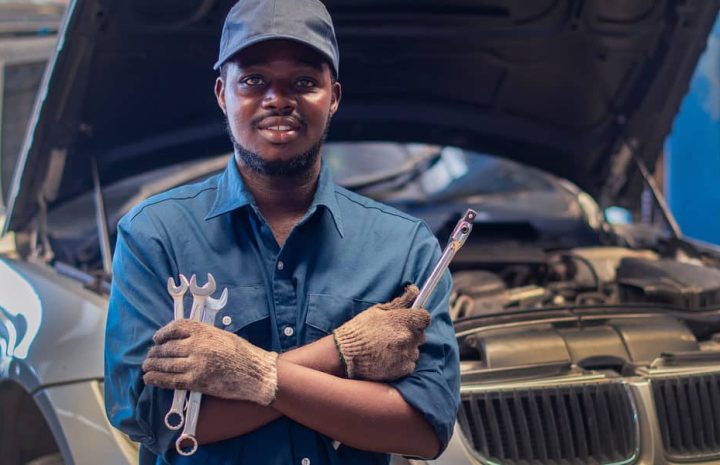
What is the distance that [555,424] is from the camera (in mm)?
1775

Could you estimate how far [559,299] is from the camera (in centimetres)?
237

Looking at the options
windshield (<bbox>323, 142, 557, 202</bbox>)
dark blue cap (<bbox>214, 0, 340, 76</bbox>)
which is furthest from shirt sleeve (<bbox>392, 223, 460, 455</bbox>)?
windshield (<bbox>323, 142, 557, 202</bbox>)

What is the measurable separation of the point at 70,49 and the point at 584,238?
2009 millimetres

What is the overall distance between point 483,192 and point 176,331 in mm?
2565

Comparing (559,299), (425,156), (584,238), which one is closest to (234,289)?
(559,299)

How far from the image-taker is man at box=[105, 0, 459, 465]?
115cm

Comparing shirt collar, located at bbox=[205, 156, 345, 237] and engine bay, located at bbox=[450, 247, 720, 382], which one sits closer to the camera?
shirt collar, located at bbox=[205, 156, 345, 237]

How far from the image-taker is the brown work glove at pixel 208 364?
1.09 meters

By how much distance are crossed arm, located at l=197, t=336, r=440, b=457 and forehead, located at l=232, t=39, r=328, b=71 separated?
17.1 inches

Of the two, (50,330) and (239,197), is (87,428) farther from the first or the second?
(239,197)

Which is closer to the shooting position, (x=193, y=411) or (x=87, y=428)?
(x=193, y=411)

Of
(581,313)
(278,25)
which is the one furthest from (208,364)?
(581,313)

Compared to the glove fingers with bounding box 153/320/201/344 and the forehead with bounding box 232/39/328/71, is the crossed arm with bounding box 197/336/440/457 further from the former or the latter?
the forehead with bounding box 232/39/328/71

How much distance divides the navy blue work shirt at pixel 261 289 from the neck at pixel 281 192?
0.02 m
